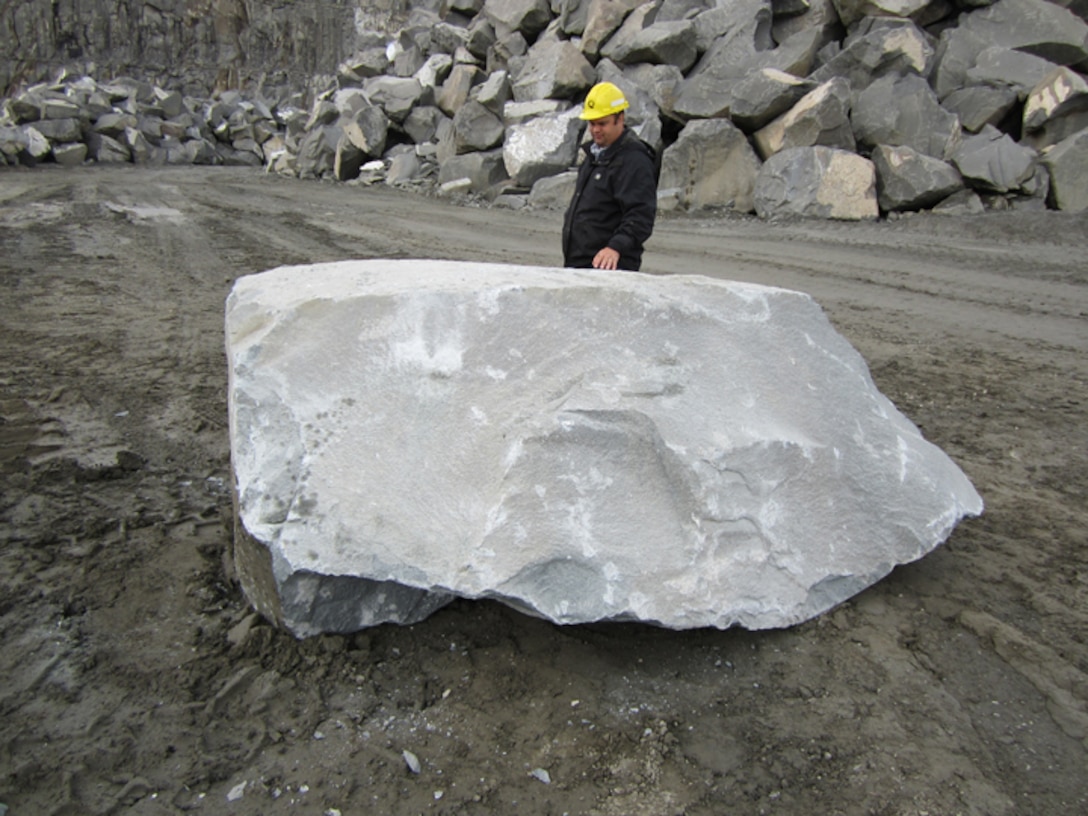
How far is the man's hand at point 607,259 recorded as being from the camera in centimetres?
375

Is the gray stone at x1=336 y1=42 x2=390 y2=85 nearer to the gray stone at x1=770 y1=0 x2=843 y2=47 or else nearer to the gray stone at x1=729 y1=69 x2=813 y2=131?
the gray stone at x1=770 y1=0 x2=843 y2=47

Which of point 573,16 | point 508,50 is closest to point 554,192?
point 573,16

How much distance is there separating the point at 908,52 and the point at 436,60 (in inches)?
339

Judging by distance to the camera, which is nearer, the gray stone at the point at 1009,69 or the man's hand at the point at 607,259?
the man's hand at the point at 607,259

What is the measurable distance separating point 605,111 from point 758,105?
7457 mm

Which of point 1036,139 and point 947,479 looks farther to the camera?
point 1036,139

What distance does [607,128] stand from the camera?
3.75m

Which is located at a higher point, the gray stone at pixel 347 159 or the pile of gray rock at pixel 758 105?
the pile of gray rock at pixel 758 105

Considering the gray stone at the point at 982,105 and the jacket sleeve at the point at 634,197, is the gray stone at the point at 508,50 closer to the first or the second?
the gray stone at the point at 982,105

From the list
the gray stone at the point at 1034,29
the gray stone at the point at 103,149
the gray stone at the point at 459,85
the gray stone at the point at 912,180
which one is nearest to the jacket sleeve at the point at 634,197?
the gray stone at the point at 912,180

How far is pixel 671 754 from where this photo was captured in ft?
6.48

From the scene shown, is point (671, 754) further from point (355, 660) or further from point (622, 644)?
point (355, 660)

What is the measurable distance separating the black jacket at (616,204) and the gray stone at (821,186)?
6.19 metres

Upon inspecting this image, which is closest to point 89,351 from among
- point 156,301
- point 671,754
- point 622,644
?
point 156,301
